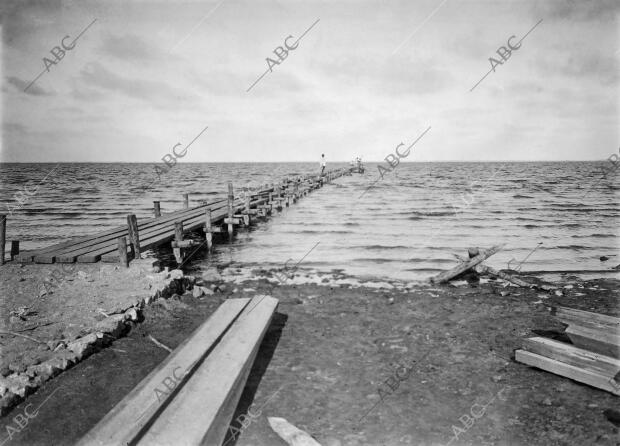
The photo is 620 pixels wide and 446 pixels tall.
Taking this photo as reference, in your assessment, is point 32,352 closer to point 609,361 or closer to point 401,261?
point 609,361

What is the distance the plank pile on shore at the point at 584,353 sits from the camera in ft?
15.3

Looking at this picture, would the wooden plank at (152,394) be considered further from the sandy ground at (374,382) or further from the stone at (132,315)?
the stone at (132,315)

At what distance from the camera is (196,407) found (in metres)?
3.63

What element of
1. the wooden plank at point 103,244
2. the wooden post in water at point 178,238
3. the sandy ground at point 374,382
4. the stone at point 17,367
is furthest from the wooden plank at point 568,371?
the wooden post in water at point 178,238

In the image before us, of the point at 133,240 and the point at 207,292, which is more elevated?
the point at 133,240

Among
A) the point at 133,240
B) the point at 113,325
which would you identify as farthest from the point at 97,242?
the point at 113,325

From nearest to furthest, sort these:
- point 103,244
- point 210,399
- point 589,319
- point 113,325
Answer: point 210,399 < point 589,319 < point 113,325 < point 103,244

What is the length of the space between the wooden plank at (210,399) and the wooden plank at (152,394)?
0.28 feet

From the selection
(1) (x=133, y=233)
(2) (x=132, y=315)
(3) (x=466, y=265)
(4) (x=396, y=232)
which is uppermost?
(1) (x=133, y=233)

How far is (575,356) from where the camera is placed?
499 centimetres

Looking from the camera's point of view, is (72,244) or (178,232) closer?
(72,244)

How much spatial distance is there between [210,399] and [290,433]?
913 mm

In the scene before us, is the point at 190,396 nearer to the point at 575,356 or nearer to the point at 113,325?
the point at 113,325

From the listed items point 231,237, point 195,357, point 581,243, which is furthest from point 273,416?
point 581,243
